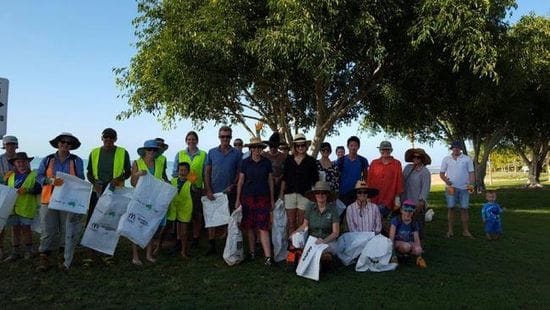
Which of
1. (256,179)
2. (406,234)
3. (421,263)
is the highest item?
(256,179)

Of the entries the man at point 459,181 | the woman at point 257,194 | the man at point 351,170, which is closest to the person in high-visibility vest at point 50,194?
the woman at point 257,194

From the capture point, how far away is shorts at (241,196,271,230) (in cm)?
722

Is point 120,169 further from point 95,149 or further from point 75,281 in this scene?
point 75,281

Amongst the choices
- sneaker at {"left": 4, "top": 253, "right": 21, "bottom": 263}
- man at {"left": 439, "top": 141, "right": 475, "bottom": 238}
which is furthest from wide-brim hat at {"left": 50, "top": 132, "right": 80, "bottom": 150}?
man at {"left": 439, "top": 141, "right": 475, "bottom": 238}

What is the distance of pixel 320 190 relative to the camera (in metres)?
6.80

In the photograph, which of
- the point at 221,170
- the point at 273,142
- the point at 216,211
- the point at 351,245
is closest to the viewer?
the point at 351,245

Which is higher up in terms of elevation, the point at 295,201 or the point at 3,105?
the point at 3,105

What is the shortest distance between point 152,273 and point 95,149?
71.1 inches

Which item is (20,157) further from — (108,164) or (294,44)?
(294,44)

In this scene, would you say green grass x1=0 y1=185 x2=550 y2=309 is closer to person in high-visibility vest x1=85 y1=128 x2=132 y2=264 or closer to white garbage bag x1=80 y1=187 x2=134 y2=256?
white garbage bag x1=80 y1=187 x2=134 y2=256

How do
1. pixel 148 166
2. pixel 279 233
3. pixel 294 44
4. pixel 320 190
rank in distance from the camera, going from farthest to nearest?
pixel 294 44, pixel 279 233, pixel 148 166, pixel 320 190

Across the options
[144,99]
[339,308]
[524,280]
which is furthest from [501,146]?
[339,308]

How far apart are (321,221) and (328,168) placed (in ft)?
5.29

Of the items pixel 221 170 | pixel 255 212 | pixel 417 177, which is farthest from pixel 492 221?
pixel 221 170
